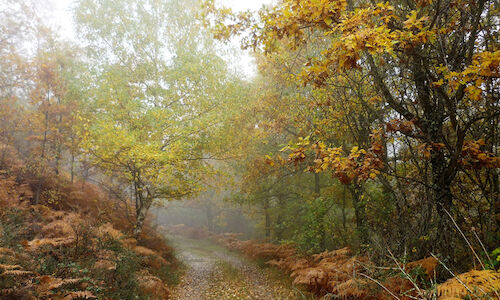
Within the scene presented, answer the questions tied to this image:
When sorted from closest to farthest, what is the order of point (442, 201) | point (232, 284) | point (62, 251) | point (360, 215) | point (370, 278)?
point (370, 278), point (442, 201), point (62, 251), point (360, 215), point (232, 284)

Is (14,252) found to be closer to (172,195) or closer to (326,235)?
(172,195)

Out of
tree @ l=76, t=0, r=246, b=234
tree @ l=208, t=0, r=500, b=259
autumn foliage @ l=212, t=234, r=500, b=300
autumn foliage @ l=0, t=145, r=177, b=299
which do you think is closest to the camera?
autumn foliage @ l=212, t=234, r=500, b=300

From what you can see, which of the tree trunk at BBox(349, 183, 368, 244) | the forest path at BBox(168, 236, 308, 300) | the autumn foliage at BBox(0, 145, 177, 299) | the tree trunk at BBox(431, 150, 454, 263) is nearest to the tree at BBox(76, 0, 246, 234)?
the autumn foliage at BBox(0, 145, 177, 299)

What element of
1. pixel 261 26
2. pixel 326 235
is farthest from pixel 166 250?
pixel 261 26

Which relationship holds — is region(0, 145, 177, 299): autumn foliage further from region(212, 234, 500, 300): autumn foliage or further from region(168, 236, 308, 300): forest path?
region(212, 234, 500, 300): autumn foliage

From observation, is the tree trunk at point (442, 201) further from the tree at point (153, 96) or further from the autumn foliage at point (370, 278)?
the tree at point (153, 96)

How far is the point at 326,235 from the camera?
10.5 meters

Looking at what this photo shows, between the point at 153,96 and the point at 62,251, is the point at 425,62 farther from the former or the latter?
the point at 153,96

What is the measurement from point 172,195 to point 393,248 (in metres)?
7.49

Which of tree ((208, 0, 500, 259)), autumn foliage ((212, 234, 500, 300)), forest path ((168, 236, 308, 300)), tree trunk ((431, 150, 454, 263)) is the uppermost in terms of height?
tree ((208, 0, 500, 259))

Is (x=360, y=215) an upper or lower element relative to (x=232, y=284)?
upper

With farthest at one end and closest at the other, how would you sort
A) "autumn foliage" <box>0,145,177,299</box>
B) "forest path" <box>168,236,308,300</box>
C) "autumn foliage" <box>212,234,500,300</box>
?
"forest path" <box>168,236,308,300</box>
"autumn foliage" <box>0,145,177,299</box>
"autumn foliage" <box>212,234,500,300</box>

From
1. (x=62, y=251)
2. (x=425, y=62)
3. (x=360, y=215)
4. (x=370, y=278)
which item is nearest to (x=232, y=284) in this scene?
(x=360, y=215)

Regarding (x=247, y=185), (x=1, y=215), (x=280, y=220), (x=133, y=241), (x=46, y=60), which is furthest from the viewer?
(x=280, y=220)
